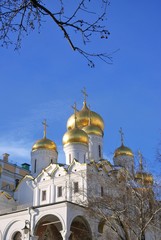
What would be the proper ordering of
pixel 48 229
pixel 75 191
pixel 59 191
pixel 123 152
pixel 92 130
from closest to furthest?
pixel 48 229 → pixel 75 191 → pixel 59 191 → pixel 92 130 → pixel 123 152

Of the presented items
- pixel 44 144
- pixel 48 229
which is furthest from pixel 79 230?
pixel 44 144

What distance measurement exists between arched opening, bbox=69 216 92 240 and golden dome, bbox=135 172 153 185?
21.6 ft

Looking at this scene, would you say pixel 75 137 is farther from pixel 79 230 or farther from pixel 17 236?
pixel 17 236

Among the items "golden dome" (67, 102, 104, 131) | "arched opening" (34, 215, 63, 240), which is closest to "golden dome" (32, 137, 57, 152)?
"golden dome" (67, 102, 104, 131)

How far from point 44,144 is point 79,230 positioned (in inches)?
421

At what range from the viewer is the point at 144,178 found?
17000 mm

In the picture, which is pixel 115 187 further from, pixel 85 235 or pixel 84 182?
pixel 84 182

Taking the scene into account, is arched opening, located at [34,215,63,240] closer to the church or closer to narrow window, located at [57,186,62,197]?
the church

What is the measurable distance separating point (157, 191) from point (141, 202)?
45.1 inches

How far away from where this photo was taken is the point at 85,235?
75.4 feet

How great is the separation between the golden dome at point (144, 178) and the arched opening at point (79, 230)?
6591 mm

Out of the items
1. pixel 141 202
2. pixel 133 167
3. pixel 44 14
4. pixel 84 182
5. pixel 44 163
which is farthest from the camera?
pixel 44 163

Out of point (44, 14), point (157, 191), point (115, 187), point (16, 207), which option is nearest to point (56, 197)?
point (16, 207)

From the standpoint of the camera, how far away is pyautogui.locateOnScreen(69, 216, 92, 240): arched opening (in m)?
22.7
